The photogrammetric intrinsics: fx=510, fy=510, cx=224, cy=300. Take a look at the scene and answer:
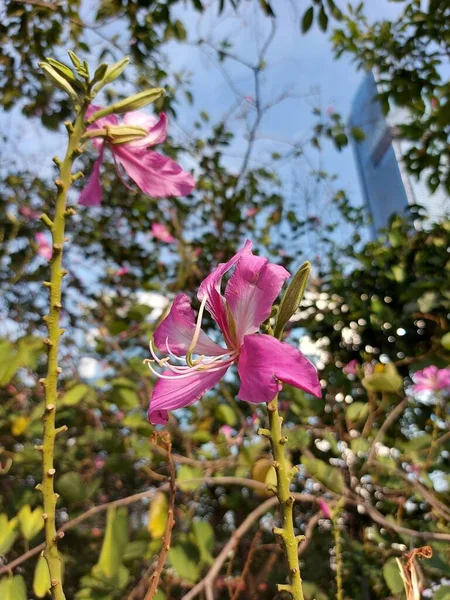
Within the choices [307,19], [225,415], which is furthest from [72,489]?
[307,19]

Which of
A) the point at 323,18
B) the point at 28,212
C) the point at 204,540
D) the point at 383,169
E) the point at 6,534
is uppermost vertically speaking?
the point at 383,169

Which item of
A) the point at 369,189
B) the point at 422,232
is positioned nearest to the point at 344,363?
the point at 422,232

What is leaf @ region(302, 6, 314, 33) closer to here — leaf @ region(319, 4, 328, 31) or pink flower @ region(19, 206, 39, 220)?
leaf @ region(319, 4, 328, 31)

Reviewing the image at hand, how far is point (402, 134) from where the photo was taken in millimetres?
2287

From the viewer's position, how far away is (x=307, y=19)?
1729 millimetres

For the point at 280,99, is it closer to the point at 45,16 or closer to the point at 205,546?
the point at 45,16

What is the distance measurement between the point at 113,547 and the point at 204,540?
0.27 m

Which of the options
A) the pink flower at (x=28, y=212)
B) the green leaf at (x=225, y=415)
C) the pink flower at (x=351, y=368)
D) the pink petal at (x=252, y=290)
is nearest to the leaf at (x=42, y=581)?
the pink petal at (x=252, y=290)

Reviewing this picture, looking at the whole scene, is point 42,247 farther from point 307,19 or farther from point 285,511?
point 285,511

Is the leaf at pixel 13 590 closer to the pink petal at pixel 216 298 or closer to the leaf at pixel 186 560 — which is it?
the leaf at pixel 186 560

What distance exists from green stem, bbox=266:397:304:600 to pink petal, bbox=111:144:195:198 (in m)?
0.40

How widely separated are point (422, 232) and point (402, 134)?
52 cm

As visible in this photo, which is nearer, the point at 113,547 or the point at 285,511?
the point at 285,511

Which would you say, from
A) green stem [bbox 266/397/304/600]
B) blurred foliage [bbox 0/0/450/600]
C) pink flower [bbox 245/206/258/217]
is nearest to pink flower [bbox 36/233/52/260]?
blurred foliage [bbox 0/0/450/600]
